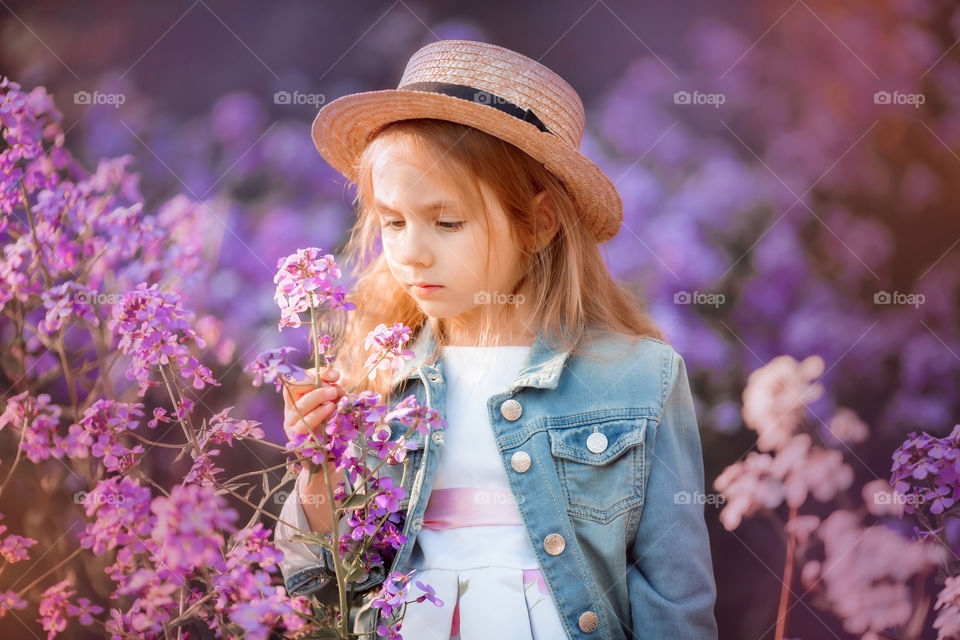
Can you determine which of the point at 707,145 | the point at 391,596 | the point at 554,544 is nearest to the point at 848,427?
the point at 707,145

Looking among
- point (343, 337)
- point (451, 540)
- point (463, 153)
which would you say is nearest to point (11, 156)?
point (343, 337)

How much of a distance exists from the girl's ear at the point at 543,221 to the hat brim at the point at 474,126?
0.06 metres

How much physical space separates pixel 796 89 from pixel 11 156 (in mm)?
2056

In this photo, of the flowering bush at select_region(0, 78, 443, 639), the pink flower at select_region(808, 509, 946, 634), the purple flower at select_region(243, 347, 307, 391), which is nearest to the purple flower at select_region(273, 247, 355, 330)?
the flowering bush at select_region(0, 78, 443, 639)

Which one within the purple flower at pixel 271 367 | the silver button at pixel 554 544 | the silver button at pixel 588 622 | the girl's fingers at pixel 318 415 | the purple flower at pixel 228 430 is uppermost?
the purple flower at pixel 271 367

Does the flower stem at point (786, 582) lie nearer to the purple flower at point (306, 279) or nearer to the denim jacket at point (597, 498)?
the denim jacket at point (597, 498)

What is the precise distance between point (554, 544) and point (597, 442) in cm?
23

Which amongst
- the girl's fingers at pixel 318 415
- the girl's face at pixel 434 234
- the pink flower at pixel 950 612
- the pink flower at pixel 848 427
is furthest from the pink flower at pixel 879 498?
the girl's fingers at pixel 318 415

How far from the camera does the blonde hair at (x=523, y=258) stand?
68.6 inches

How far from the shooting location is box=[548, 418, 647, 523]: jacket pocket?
170 centimetres

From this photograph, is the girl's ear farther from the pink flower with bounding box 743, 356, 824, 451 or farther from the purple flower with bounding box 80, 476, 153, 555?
the purple flower with bounding box 80, 476, 153, 555

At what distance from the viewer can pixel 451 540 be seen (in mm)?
1704

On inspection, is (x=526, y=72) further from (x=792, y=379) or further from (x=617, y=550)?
(x=792, y=379)

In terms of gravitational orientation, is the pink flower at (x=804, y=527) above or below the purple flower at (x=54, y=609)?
above
